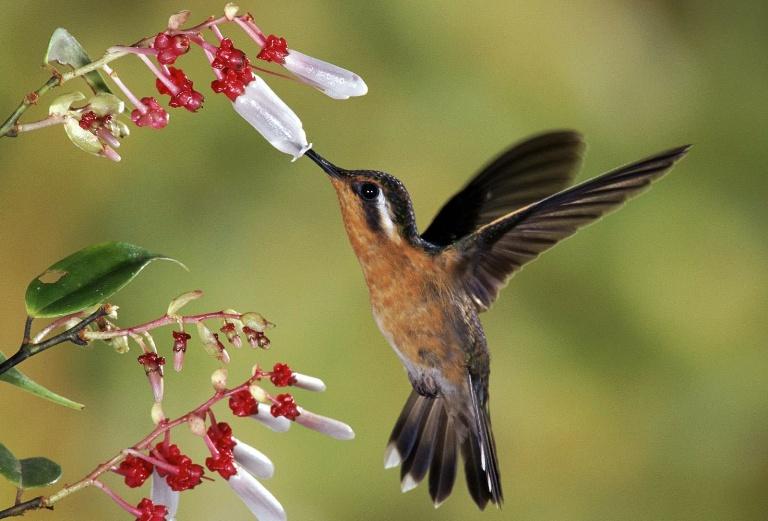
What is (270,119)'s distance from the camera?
0.66 metres

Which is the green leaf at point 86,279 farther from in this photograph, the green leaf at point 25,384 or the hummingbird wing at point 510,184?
the hummingbird wing at point 510,184

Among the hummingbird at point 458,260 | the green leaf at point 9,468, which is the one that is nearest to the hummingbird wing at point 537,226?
the hummingbird at point 458,260

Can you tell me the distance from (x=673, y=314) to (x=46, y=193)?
1.08 m

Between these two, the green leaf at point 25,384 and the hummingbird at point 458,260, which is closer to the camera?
the green leaf at point 25,384

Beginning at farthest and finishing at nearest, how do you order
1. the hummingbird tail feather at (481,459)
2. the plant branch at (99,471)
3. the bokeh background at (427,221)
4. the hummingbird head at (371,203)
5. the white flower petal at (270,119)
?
1. the bokeh background at (427,221)
2. the hummingbird tail feather at (481,459)
3. the hummingbird head at (371,203)
4. the white flower petal at (270,119)
5. the plant branch at (99,471)

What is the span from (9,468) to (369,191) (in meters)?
0.36

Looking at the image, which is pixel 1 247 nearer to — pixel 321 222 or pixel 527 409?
pixel 321 222

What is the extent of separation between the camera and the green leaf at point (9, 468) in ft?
1.95

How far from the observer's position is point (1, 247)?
1.47 meters

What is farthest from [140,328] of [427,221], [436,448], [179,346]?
[427,221]

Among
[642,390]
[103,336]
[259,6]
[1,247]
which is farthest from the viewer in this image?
[642,390]

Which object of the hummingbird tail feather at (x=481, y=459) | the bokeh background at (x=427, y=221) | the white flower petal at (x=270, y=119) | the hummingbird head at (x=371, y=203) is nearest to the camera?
the white flower petal at (x=270, y=119)

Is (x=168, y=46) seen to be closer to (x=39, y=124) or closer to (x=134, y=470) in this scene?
(x=39, y=124)

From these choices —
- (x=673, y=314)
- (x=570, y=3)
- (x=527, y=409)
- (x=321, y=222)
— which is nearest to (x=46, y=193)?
(x=321, y=222)
